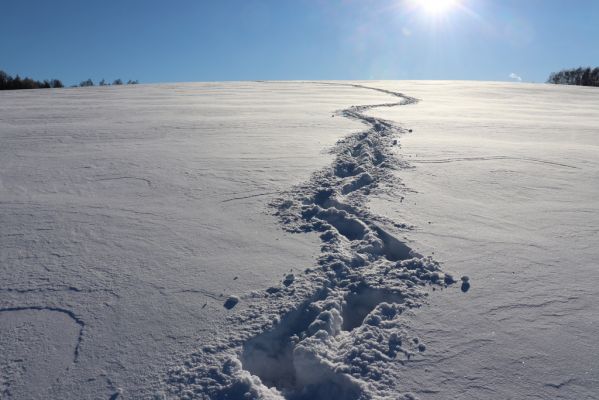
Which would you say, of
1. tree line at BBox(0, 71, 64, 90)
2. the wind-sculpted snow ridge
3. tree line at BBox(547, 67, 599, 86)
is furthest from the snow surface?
tree line at BBox(547, 67, 599, 86)

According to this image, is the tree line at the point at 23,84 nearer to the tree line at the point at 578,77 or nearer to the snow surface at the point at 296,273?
the snow surface at the point at 296,273

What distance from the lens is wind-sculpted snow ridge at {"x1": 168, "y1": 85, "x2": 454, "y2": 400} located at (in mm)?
1437

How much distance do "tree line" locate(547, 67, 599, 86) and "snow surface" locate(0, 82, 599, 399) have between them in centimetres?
2741

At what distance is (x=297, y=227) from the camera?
96.9 inches

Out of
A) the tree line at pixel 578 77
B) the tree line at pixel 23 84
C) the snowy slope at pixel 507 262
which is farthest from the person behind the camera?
the tree line at pixel 578 77

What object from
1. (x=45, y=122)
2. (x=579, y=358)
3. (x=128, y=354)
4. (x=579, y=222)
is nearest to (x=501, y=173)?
(x=579, y=222)

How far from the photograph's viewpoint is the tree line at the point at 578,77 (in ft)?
85.8

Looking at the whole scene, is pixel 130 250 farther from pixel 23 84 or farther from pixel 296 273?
pixel 23 84

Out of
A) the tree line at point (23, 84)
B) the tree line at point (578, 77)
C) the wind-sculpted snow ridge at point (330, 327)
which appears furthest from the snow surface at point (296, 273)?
the tree line at point (578, 77)

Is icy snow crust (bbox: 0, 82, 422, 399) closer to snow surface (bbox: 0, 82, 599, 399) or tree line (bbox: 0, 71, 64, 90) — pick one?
snow surface (bbox: 0, 82, 599, 399)

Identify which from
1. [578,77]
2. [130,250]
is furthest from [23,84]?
[578,77]

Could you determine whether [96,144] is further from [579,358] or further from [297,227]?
[579,358]

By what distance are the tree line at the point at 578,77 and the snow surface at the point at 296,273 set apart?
2741 cm

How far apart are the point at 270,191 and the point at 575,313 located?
183 centimetres
